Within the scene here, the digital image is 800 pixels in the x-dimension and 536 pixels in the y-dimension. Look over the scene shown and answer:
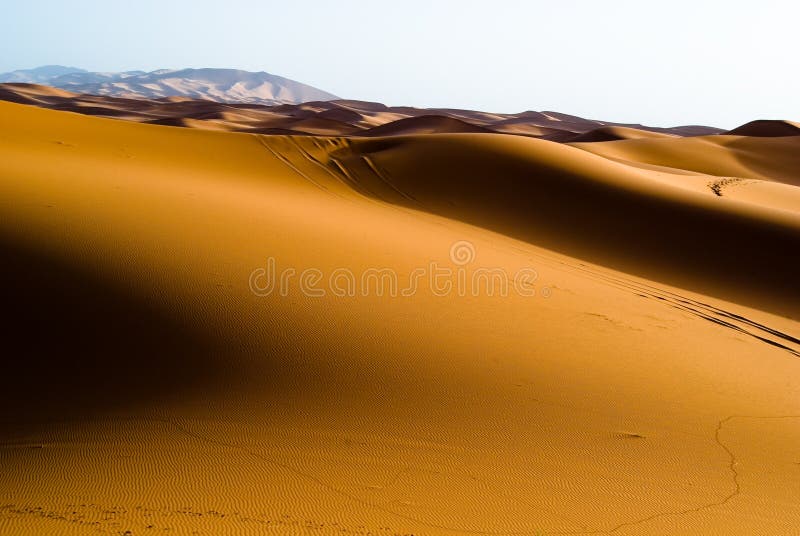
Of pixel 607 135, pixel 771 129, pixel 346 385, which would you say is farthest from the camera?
pixel 771 129

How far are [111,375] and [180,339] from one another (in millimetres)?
569

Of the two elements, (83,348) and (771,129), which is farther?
(771,129)

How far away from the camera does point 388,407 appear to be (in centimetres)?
412

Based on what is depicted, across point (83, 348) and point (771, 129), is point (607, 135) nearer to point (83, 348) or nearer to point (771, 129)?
point (771, 129)

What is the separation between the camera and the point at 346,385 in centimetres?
432

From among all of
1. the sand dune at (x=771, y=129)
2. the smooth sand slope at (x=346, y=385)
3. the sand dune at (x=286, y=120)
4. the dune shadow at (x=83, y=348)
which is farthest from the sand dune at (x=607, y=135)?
the dune shadow at (x=83, y=348)

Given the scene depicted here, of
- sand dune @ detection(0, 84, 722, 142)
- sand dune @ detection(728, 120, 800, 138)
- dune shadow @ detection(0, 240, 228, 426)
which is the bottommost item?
dune shadow @ detection(0, 240, 228, 426)

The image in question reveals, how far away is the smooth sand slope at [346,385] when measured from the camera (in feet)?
10.2

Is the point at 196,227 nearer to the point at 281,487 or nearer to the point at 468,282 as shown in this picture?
the point at 468,282

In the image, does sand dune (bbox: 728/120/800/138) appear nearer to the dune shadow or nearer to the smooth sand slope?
the smooth sand slope

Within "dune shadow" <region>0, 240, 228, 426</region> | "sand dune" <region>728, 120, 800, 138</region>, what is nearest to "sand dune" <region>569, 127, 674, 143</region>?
"sand dune" <region>728, 120, 800, 138</region>

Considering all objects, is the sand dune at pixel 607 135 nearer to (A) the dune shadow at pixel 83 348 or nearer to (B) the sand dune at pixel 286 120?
(B) the sand dune at pixel 286 120

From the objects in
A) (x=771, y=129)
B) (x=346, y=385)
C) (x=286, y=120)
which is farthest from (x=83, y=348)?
(x=771, y=129)

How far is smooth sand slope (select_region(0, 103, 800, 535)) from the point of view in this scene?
3.12 meters
